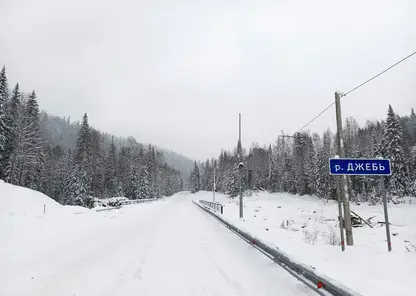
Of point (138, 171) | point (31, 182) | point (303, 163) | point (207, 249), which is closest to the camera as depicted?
point (207, 249)

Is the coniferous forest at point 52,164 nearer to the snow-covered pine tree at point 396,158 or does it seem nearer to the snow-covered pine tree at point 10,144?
the snow-covered pine tree at point 10,144

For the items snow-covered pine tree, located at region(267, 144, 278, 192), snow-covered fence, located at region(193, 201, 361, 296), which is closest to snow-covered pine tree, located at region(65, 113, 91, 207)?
snow-covered fence, located at region(193, 201, 361, 296)

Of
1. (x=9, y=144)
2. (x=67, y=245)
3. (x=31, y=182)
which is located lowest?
(x=67, y=245)

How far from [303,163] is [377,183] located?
2207 cm

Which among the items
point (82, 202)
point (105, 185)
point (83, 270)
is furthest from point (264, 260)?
point (105, 185)

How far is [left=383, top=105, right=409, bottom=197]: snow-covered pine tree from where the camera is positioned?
45.5m

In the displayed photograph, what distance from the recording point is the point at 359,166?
9562mm

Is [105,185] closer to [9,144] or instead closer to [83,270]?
[9,144]

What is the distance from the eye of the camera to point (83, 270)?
7023mm

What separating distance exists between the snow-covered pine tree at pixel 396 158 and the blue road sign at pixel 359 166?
142 ft

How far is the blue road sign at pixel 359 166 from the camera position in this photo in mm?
9273

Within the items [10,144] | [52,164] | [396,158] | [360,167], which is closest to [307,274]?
[360,167]

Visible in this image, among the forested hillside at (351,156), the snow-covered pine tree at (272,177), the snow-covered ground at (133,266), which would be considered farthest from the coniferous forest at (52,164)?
the snow-covered pine tree at (272,177)

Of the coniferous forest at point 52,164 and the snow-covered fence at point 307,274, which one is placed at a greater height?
the coniferous forest at point 52,164
